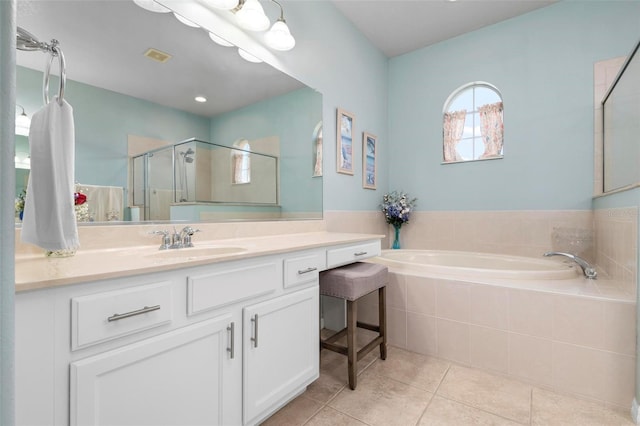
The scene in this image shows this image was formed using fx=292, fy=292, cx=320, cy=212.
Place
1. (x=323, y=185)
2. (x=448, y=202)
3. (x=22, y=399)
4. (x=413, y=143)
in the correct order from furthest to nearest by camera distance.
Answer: (x=413, y=143) → (x=448, y=202) → (x=323, y=185) → (x=22, y=399)

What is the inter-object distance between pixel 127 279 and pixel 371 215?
8.38 feet

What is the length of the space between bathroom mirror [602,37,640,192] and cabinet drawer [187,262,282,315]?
1.89 m

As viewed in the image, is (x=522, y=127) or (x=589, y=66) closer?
(x=589, y=66)

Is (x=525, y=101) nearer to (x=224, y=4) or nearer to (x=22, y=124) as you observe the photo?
(x=224, y=4)

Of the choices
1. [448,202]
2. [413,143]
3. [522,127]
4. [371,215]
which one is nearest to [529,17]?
[522,127]

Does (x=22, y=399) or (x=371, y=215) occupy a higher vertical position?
(x=371, y=215)

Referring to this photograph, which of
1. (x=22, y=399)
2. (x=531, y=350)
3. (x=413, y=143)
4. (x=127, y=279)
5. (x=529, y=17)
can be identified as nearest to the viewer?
(x=22, y=399)

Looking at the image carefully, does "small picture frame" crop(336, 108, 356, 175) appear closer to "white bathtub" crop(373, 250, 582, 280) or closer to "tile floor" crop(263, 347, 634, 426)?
"white bathtub" crop(373, 250, 582, 280)

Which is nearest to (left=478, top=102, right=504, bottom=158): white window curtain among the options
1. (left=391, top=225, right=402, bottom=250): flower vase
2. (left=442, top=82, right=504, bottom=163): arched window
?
(left=442, top=82, right=504, bottom=163): arched window

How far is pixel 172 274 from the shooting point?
3.06ft

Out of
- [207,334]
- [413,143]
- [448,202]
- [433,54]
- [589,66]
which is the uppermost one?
[433,54]

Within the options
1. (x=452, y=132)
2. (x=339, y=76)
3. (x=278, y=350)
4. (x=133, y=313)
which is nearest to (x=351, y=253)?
(x=278, y=350)

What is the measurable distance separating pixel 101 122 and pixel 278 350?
49.8 inches

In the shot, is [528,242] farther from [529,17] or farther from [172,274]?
[172,274]
